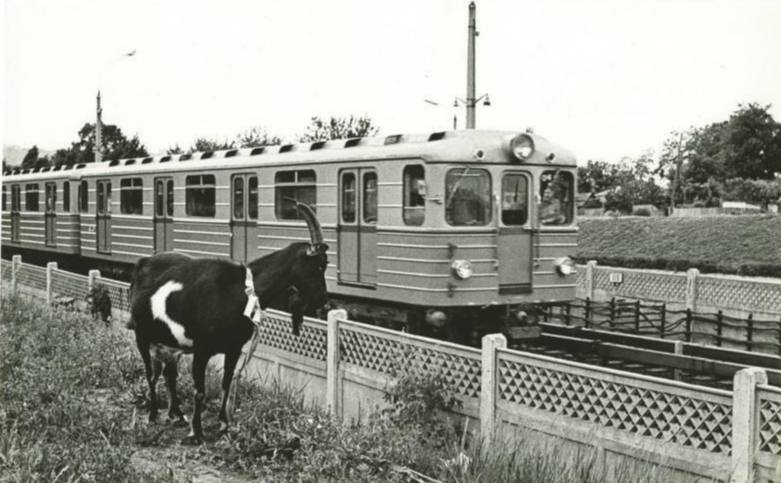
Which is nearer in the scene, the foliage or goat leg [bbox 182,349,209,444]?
goat leg [bbox 182,349,209,444]

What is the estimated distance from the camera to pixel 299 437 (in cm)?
679

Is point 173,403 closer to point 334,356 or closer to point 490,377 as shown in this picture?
point 334,356

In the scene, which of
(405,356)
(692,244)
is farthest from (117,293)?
(692,244)

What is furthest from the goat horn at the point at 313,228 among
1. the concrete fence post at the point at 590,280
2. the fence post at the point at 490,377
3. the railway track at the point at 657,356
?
the concrete fence post at the point at 590,280

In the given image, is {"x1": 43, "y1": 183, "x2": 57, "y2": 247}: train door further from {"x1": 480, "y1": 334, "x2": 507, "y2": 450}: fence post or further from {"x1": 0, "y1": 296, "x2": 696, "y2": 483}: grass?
{"x1": 480, "y1": 334, "x2": 507, "y2": 450}: fence post

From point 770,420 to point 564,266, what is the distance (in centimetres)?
646

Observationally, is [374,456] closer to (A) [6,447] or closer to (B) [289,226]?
(A) [6,447]

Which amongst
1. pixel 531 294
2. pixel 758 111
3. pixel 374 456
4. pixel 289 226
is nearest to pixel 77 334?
pixel 289 226

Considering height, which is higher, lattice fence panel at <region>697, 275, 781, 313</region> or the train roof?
the train roof

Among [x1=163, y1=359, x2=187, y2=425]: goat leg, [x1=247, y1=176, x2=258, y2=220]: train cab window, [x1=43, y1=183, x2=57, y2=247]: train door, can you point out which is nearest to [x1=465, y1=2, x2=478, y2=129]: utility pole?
[x1=247, y1=176, x2=258, y2=220]: train cab window

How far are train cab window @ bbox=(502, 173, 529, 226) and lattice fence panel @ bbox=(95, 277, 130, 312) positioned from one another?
612 cm

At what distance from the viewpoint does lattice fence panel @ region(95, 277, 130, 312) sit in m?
13.9

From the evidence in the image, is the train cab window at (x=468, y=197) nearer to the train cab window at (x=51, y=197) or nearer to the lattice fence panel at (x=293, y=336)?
the lattice fence panel at (x=293, y=336)

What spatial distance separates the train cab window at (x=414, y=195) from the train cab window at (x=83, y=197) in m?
11.3
